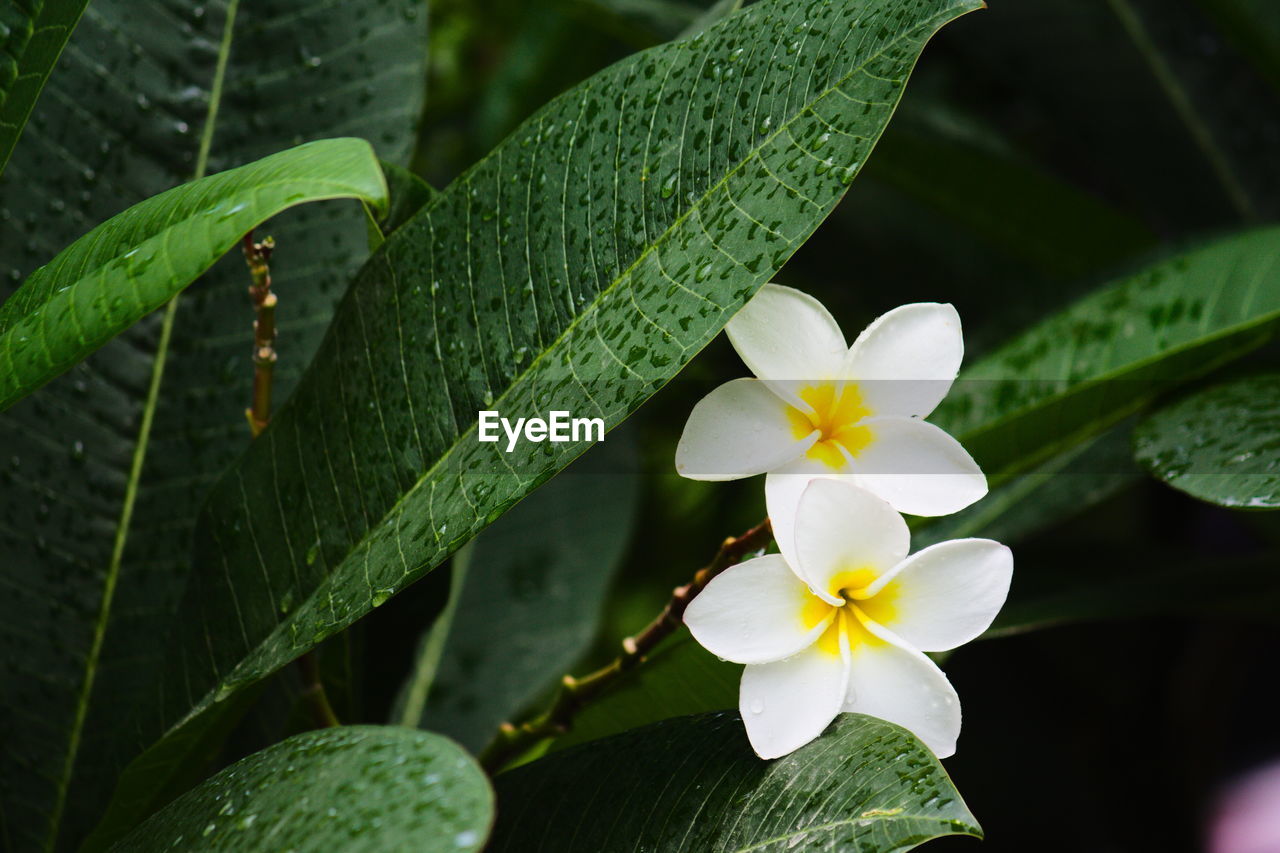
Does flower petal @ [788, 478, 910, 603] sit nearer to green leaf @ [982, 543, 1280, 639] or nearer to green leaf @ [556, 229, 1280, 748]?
green leaf @ [556, 229, 1280, 748]

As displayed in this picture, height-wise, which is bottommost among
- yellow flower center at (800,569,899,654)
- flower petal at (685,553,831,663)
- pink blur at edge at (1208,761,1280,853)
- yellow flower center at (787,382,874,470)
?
pink blur at edge at (1208,761,1280,853)

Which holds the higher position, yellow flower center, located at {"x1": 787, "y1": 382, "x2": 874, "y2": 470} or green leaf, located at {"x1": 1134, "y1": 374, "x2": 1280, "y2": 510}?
yellow flower center, located at {"x1": 787, "y1": 382, "x2": 874, "y2": 470}

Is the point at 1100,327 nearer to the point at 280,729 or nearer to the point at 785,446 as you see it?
A: the point at 785,446

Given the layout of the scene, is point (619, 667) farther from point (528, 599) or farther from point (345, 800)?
point (528, 599)

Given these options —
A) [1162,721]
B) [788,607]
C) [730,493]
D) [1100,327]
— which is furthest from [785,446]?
[1162,721]

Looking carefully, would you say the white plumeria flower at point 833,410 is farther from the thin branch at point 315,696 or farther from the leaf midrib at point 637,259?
the thin branch at point 315,696

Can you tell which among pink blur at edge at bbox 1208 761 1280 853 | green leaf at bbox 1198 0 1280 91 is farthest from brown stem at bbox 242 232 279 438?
pink blur at edge at bbox 1208 761 1280 853

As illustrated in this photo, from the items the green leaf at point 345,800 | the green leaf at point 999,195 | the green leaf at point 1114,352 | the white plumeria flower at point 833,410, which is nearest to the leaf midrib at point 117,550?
the green leaf at point 345,800
